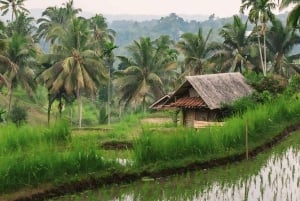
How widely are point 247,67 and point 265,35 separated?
2431mm

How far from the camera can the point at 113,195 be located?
1021 centimetres

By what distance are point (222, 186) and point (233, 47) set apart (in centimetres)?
2128

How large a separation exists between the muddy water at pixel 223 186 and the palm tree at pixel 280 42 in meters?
18.8

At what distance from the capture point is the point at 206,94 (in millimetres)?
20094

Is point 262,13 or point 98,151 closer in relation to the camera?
point 98,151

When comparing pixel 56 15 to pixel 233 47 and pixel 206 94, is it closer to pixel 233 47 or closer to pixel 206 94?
pixel 233 47

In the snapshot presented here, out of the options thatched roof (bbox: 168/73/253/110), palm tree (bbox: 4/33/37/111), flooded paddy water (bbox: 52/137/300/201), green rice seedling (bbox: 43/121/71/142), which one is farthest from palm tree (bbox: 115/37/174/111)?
flooded paddy water (bbox: 52/137/300/201)

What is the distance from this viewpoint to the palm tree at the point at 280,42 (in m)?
30.3

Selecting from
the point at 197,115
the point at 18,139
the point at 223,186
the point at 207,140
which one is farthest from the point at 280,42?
the point at 18,139

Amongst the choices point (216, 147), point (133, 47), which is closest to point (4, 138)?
point (216, 147)

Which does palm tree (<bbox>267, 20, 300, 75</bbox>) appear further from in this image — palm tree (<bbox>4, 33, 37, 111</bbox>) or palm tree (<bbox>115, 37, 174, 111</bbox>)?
palm tree (<bbox>4, 33, 37, 111</bbox>)

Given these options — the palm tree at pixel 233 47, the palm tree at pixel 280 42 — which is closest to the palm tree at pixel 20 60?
the palm tree at pixel 233 47

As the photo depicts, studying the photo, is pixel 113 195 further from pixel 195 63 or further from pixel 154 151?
pixel 195 63

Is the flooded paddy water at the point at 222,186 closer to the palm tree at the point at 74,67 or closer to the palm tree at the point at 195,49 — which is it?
the palm tree at the point at 74,67
